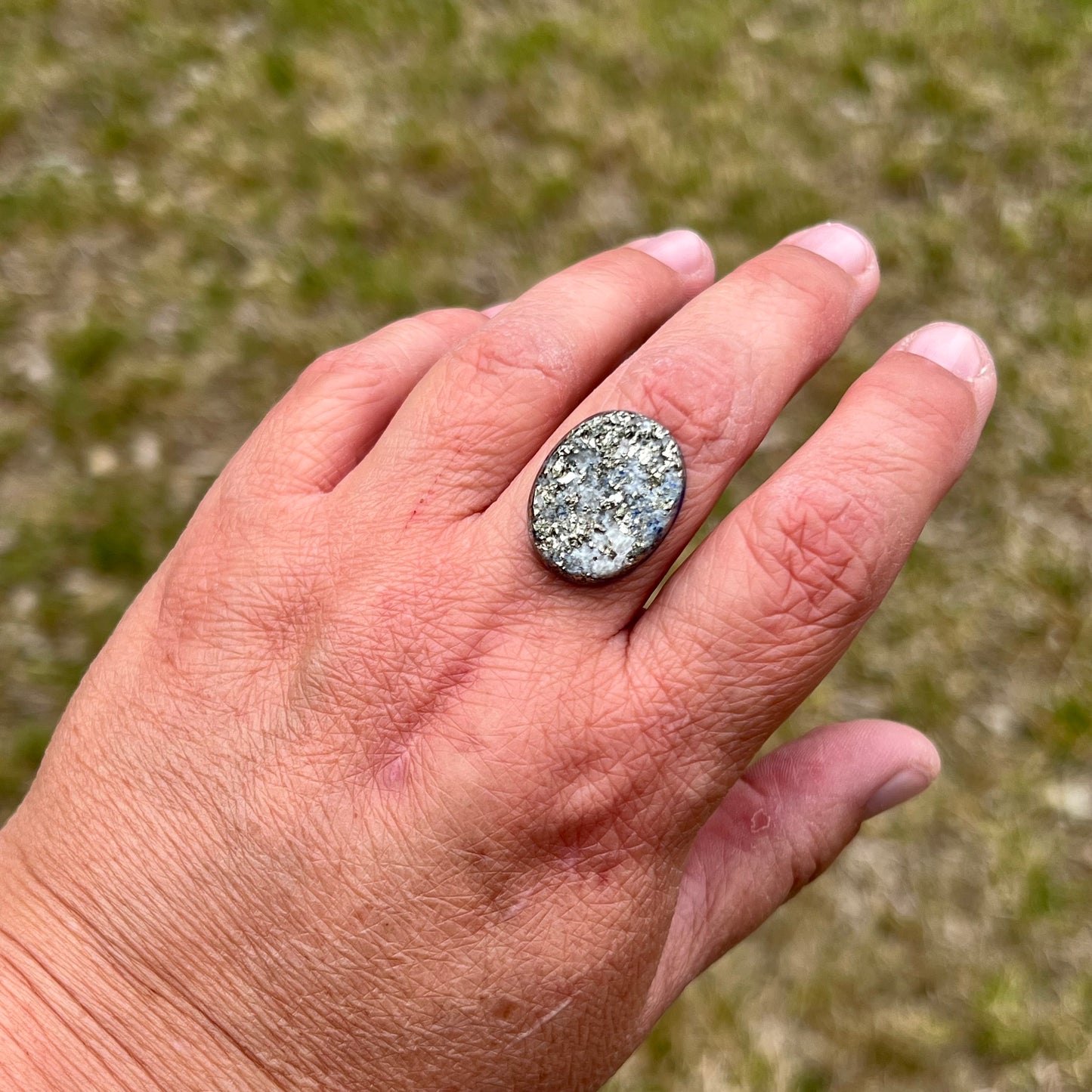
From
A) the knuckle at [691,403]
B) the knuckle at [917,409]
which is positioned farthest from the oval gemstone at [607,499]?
the knuckle at [917,409]

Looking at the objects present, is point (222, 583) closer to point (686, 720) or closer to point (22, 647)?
point (686, 720)

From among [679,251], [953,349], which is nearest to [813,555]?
[953,349]

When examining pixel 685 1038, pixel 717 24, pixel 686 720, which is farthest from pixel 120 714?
pixel 717 24

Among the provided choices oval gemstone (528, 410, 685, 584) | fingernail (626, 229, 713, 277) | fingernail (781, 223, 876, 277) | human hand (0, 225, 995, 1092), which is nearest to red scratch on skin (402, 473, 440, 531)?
human hand (0, 225, 995, 1092)

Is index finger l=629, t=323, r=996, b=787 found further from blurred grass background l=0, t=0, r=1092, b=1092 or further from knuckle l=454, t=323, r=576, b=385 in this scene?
blurred grass background l=0, t=0, r=1092, b=1092

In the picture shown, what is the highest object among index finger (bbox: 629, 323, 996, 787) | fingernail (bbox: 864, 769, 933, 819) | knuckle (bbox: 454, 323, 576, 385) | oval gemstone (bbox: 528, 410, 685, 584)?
knuckle (bbox: 454, 323, 576, 385)

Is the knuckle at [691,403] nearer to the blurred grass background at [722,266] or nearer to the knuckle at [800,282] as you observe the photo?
the knuckle at [800,282]
